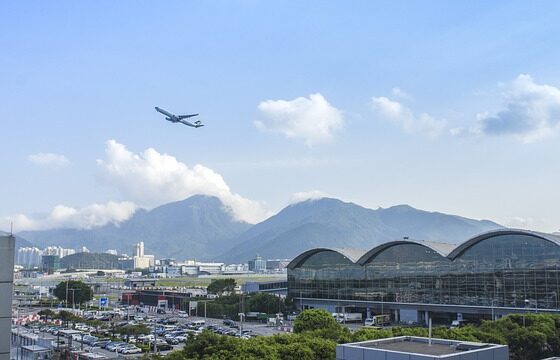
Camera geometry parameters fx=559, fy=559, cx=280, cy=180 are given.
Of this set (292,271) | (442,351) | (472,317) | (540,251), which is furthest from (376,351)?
(292,271)

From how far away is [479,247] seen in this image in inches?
2071

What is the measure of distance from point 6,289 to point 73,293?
2994 inches

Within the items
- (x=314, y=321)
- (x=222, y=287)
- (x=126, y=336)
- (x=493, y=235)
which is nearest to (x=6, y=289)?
(x=314, y=321)

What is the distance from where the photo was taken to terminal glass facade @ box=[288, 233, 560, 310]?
47.8 metres

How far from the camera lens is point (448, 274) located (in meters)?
54.7

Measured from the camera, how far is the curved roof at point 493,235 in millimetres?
47594

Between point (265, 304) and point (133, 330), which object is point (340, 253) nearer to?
point (265, 304)

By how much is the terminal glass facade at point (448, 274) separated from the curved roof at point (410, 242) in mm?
199

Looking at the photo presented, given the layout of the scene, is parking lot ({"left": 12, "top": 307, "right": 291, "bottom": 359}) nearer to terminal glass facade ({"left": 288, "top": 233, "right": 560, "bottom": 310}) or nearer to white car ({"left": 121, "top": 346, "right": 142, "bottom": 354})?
white car ({"left": 121, "top": 346, "right": 142, "bottom": 354})

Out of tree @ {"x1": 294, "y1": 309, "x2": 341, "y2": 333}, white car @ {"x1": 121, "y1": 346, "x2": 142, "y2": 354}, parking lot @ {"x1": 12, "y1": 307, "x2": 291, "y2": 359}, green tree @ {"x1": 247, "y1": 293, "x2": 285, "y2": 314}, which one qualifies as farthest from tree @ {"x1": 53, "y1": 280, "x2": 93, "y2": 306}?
tree @ {"x1": 294, "y1": 309, "x2": 341, "y2": 333}

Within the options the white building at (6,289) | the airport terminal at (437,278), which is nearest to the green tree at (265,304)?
the airport terminal at (437,278)

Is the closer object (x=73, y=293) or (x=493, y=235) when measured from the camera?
(x=493, y=235)

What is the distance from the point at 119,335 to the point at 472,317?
33416 millimetres

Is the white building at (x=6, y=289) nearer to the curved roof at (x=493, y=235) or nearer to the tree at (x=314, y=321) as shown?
the tree at (x=314, y=321)
